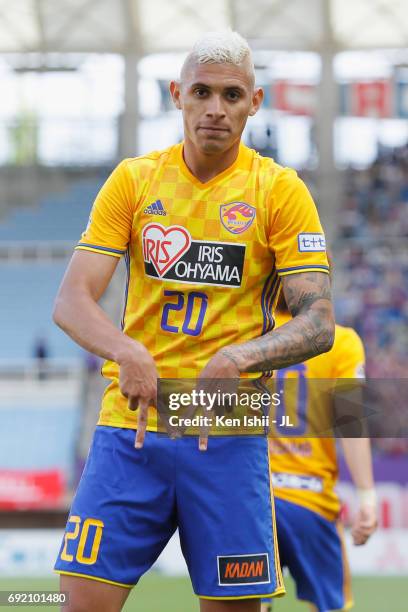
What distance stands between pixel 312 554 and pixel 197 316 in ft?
7.17

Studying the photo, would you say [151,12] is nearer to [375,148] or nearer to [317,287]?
[375,148]

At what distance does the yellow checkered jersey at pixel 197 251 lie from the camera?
3512mm

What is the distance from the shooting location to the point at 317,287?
3471 millimetres

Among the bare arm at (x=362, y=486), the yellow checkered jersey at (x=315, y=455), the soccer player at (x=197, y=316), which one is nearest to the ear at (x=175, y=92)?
the soccer player at (x=197, y=316)

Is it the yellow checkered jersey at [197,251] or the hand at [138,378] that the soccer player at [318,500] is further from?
the hand at [138,378]

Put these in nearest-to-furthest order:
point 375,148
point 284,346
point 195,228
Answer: point 284,346, point 195,228, point 375,148

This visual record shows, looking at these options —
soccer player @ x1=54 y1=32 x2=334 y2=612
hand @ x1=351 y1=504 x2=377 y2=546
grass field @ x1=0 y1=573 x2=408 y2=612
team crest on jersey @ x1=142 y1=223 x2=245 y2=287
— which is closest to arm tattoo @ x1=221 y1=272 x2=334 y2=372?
soccer player @ x1=54 y1=32 x2=334 y2=612

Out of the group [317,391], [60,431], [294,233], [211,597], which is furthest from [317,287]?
[60,431]

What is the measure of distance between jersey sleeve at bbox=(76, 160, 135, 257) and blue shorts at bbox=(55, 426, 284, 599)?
546 millimetres

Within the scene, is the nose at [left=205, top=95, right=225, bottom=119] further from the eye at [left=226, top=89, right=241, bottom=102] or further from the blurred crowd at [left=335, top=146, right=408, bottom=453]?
the blurred crowd at [left=335, top=146, right=408, bottom=453]

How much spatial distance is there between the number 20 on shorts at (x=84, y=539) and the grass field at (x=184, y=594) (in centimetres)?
478

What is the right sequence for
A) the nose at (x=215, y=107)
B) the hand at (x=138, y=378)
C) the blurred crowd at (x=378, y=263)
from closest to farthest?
the hand at (x=138, y=378) → the nose at (x=215, y=107) → the blurred crowd at (x=378, y=263)

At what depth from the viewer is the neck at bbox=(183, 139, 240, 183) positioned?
142 inches

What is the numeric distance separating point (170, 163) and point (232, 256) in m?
0.36
